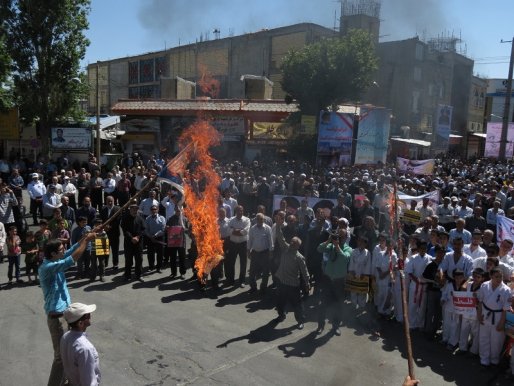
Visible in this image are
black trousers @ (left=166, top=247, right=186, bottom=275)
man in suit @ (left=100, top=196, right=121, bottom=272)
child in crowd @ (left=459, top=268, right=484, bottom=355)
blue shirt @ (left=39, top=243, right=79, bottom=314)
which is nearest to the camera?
blue shirt @ (left=39, top=243, right=79, bottom=314)

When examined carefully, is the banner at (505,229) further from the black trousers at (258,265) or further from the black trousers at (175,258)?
the black trousers at (175,258)

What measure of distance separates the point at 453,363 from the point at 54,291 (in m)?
5.66

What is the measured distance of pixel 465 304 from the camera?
23.8 ft

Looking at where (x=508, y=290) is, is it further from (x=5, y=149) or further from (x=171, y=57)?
(x=171, y=57)

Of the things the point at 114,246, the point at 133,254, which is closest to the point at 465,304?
the point at 133,254

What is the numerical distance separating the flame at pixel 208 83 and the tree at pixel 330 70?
45.1ft

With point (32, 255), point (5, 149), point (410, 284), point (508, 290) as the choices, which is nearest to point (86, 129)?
point (5, 149)

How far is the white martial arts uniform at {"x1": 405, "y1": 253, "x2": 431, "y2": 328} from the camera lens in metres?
8.06

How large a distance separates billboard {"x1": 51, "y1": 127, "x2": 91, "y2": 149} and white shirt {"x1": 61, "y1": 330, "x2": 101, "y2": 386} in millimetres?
21929

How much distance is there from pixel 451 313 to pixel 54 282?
5.94 m

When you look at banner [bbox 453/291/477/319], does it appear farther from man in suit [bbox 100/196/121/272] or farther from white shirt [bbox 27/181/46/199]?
white shirt [bbox 27/181/46/199]

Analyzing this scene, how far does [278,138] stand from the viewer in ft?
90.0

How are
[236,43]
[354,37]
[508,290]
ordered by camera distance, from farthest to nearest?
[236,43] < [354,37] < [508,290]

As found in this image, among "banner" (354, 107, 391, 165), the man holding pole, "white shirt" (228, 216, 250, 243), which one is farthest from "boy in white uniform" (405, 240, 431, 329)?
"banner" (354, 107, 391, 165)
